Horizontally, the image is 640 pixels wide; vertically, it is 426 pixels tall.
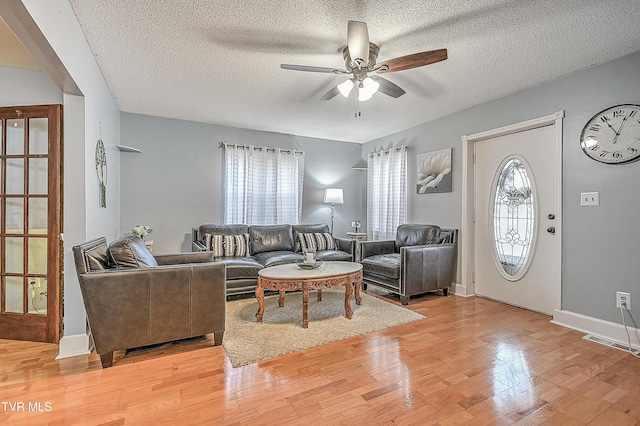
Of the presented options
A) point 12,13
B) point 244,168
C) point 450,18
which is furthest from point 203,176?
point 450,18

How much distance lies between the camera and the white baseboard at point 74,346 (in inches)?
90.8

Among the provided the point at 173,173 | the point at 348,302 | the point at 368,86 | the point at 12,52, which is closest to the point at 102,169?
the point at 12,52

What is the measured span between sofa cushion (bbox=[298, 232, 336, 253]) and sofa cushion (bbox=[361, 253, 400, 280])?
2.35 ft

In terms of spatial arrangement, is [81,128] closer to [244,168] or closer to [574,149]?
[244,168]

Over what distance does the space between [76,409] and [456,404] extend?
2.11 m

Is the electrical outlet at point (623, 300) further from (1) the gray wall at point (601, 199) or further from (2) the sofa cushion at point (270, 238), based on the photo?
(2) the sofa cushion at point (270, 238)

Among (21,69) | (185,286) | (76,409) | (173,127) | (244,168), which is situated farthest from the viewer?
(244,168)

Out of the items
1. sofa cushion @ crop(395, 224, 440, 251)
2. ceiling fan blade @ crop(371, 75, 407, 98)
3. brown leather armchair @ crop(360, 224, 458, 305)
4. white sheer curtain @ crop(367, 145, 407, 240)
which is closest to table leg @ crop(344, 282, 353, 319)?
brown leather armchair @ crop(360, 224, 458, 305)

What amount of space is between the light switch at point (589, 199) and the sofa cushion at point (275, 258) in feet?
9.91

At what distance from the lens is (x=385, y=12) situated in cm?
203

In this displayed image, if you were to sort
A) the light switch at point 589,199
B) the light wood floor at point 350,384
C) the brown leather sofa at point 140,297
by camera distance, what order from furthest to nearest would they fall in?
the light switch at point 589,199 → the brown leather sofa at point 140,297 → the light wood floor at point 350,384

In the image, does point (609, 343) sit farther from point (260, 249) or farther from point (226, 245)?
point (226, 245)

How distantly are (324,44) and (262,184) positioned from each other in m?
2.88

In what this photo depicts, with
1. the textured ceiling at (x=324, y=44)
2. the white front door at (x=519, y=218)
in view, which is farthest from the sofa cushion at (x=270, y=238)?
the white front door at (x=519, y=218)
